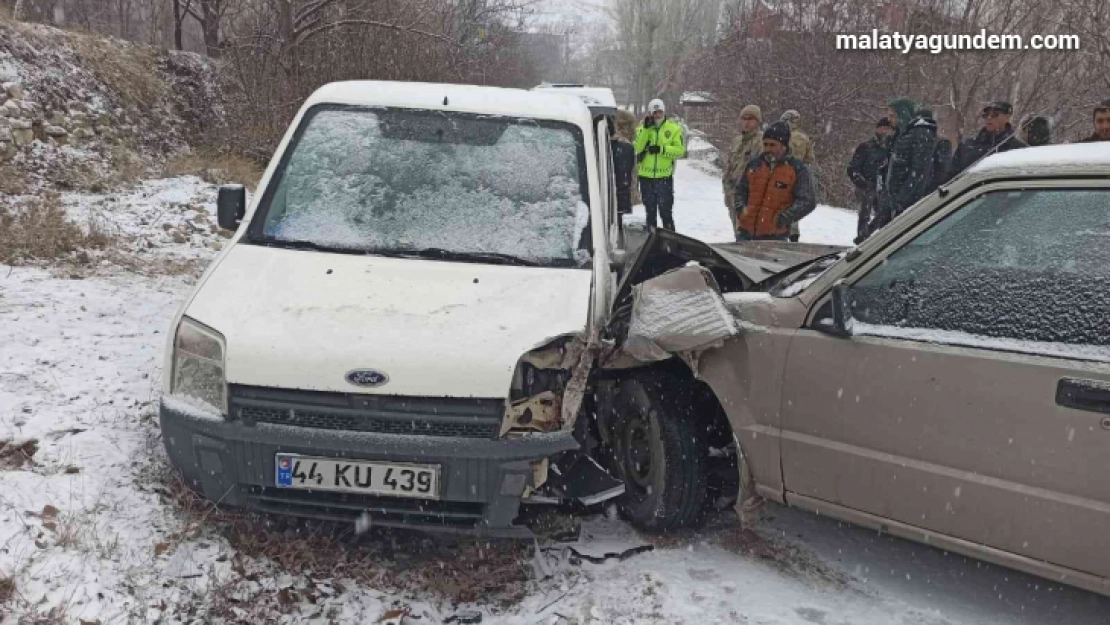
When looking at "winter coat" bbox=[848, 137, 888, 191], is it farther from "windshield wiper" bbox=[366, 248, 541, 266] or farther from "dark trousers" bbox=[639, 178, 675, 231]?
"windshield wiper" bbox=[366, 248, 541, 266]

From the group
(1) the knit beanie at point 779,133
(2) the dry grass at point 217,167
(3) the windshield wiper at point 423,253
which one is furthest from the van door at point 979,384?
(2) the dry grass at point 217,167

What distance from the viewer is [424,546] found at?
3.59 meters

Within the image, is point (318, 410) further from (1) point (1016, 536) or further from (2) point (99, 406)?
(1) point (1016, 536)

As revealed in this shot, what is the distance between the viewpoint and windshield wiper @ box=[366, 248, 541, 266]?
151 inches

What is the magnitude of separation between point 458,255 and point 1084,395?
8.02 ft

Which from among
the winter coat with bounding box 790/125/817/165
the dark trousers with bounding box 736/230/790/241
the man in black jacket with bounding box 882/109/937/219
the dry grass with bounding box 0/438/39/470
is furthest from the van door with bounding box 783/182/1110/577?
the winter coat with bounding box 790/125/817/165

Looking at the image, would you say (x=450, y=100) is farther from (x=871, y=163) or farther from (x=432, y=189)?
(x=871, y=163)

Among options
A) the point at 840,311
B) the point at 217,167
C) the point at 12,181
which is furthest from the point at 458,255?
the point at 217,167

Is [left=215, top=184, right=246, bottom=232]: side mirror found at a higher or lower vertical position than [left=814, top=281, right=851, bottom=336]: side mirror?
higher

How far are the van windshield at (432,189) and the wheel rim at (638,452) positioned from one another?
796 mm

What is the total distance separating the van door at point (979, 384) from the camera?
2561 millimetres

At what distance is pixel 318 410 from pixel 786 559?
6.74 ft

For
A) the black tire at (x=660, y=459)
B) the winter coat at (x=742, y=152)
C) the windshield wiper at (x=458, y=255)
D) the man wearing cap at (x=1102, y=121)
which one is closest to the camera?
the black tire at (x=660, y=459)

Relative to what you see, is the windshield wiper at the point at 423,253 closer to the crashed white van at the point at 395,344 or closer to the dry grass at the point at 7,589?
the crashed white van at the point at 395,344
